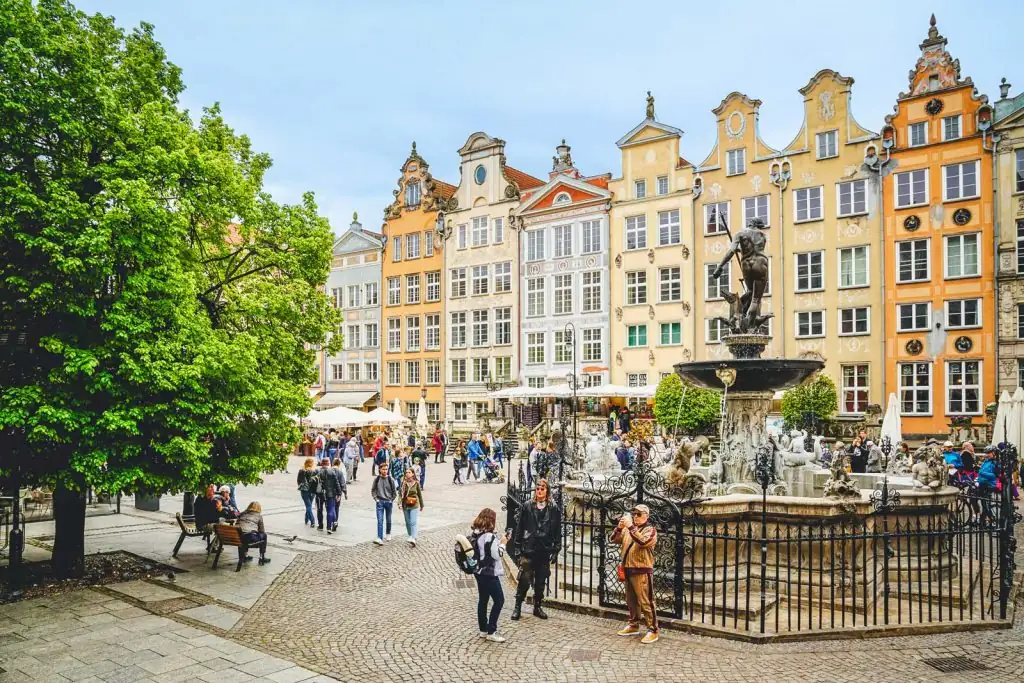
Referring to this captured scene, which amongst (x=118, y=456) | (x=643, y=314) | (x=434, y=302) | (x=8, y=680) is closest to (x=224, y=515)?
(x=118, y=456)

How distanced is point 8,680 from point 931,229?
34.7m

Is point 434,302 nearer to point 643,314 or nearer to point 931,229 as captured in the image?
point 643,314

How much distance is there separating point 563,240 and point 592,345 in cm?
606

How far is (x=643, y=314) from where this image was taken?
39938 millimetres

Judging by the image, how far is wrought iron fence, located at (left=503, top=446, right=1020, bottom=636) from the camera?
30.5ft

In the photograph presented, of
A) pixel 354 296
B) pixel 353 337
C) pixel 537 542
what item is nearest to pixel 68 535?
pixel 537 542

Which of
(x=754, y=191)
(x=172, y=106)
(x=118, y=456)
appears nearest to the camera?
(x=118, y=456)

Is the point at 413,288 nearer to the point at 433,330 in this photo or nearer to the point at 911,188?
the point at 433,330

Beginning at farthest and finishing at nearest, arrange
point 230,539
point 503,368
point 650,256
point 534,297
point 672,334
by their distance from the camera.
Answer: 1. point 503,368
2. point 534,297
3. point 650,256
4. point 672,334
5. point 230,539

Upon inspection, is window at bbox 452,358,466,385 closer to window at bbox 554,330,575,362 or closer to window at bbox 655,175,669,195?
window at bbox 554,330,575,362

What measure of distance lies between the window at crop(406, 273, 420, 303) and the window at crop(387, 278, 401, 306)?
2.59 ft

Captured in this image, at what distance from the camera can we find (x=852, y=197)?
34.6 meters

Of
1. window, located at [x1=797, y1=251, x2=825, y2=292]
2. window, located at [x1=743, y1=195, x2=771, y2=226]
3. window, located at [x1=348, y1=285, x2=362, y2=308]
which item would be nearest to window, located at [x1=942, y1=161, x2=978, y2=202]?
window, located at [x1=797, y1=251, x2=825, y2=292]

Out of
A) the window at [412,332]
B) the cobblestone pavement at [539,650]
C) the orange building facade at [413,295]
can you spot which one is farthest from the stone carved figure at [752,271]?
the window at [412,332]
